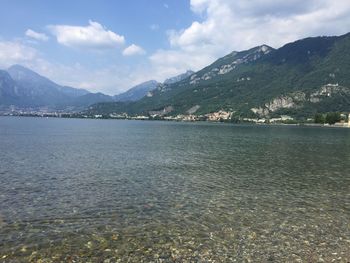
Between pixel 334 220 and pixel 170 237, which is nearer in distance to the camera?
pixel 170 237

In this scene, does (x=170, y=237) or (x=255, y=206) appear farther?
(x=255, y=206)

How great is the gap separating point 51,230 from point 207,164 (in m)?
32.8

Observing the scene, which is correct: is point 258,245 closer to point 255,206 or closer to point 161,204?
point 255,206

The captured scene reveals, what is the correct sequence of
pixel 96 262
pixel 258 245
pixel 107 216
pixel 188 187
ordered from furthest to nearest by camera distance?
pixel 188 187, pixel 107 216, pixel 258 245, pixel 96 262

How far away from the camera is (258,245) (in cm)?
1861

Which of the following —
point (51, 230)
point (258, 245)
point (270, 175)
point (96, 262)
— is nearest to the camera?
point (96, 262)

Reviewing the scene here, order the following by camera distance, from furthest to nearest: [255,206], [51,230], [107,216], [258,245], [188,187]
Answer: [188,187]
[255,206]
[107,216]
[51,230]
[258,245]

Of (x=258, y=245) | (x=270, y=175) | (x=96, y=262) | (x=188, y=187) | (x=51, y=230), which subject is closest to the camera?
(x=96, y=262)

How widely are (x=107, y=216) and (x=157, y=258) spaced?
759 cm

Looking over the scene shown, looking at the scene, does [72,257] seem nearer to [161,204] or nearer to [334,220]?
[161,204]

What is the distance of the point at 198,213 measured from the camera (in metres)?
24.5

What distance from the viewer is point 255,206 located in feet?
87.8

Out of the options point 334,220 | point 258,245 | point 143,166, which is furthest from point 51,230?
point 143,166

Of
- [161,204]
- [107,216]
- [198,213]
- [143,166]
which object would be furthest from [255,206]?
[143,166]
